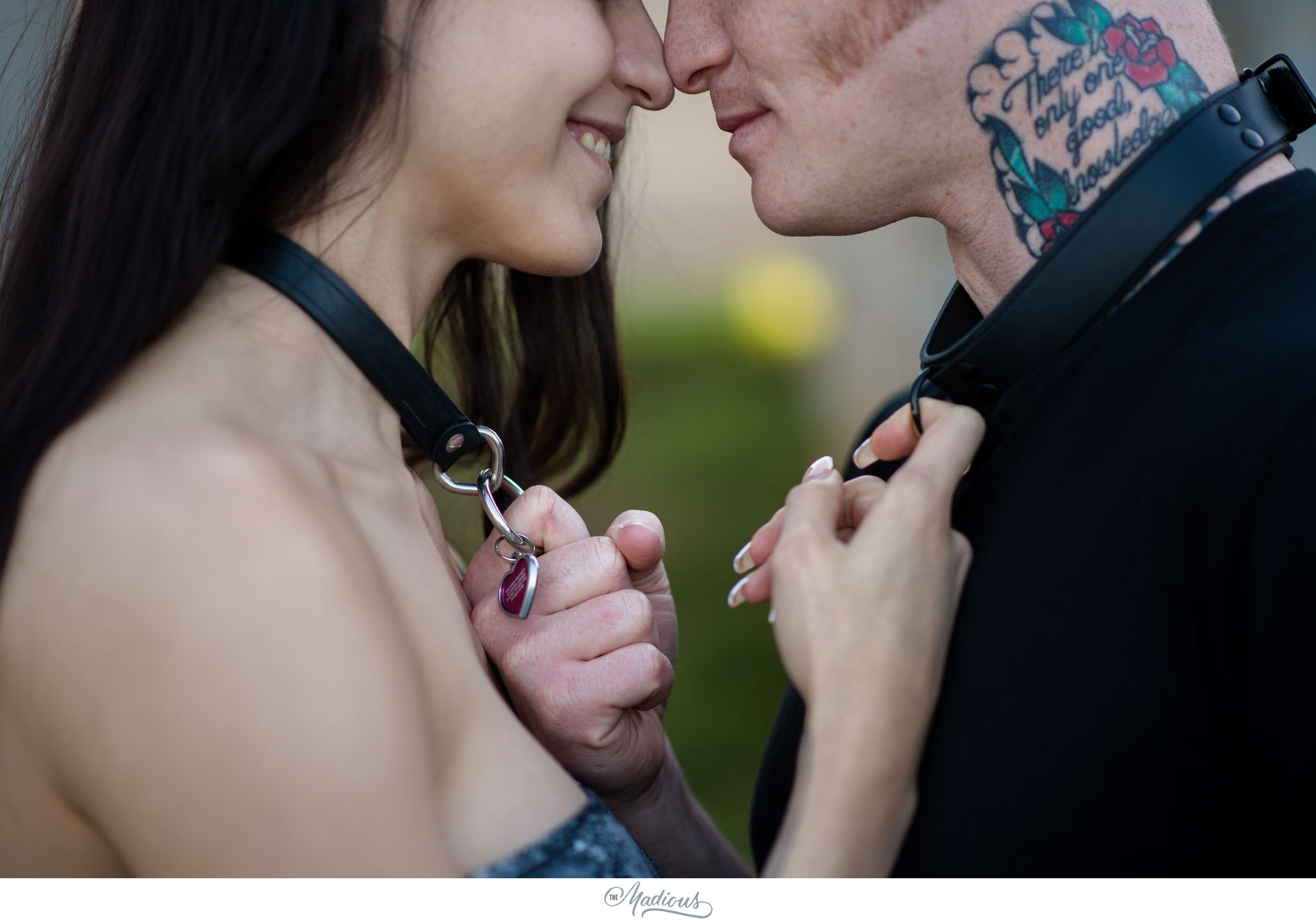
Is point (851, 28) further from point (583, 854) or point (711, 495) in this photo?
point (711, 495)

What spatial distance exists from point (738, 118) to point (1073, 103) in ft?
2.39

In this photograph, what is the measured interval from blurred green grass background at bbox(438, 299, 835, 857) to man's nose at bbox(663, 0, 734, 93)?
3.75 feet

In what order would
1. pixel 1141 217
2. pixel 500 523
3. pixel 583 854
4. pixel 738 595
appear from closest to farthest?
1. pixel 583 854
2. pixel 1141 217
3. pixel 738 595
4. pixel 500 523

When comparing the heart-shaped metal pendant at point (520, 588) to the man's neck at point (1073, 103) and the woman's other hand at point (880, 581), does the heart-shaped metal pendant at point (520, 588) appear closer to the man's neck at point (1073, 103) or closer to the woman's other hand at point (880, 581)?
the woman's other hand at point (880, 581)

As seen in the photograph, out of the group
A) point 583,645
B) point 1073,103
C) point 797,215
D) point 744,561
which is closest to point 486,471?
point 583,645

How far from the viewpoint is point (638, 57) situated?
2.21 metres

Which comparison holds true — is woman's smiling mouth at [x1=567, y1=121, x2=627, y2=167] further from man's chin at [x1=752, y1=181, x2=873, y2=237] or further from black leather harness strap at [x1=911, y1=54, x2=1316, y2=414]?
black leather harness strap at [x1=911, y1=54, x2=1316, y2=414]

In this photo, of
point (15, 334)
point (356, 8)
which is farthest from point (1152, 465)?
point (15, 334)

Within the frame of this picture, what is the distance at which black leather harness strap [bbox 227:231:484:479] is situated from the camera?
5.73 ft

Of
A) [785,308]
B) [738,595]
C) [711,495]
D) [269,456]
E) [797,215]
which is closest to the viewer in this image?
[269,456]

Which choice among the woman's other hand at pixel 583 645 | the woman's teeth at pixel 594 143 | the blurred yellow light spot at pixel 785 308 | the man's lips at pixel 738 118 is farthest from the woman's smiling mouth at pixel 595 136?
the blurred yellow light spot at pixel 785 308

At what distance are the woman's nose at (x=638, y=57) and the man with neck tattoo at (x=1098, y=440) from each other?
0.64ft

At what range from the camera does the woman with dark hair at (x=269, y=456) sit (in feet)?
4.41

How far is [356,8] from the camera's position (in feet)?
5.65
